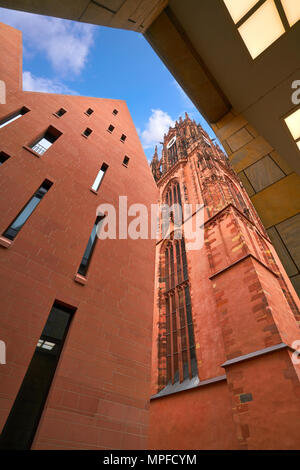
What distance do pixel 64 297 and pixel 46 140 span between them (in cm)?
544

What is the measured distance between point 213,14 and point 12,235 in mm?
4874

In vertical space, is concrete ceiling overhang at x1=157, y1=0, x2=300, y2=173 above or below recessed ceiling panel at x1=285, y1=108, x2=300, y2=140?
above

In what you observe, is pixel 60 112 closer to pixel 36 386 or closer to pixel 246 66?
pixel 246 66

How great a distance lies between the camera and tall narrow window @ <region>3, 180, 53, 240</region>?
4930 mm

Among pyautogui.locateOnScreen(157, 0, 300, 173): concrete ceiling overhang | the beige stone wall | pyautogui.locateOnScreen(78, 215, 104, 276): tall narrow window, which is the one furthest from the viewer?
pyautogui.locateOnScreen(78, 215, 104, 276): tall narrow window

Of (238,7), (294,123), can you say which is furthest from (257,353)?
(238,7)

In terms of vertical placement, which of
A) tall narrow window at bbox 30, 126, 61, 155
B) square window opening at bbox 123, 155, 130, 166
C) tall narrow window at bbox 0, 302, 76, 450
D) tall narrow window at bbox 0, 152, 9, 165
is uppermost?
square window opening at bbox 123, 155, 130, 166

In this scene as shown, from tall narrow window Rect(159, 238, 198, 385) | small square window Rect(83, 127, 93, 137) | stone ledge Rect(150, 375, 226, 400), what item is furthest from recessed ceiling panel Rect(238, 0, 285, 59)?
tall narrow window Rect(159, 238, 198, 385)

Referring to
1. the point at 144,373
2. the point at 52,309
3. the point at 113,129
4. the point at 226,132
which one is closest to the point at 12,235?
the point at 52,309

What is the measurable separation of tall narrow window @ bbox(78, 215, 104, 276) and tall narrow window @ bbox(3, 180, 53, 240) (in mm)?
1532

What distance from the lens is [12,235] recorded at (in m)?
4.92

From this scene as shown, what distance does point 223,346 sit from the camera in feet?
32.4

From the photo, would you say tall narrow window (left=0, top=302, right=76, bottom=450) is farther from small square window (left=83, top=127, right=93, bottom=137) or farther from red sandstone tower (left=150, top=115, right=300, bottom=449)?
small square window (left=83, top=127, right=93, bottom=137)

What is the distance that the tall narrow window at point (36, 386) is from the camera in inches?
138
